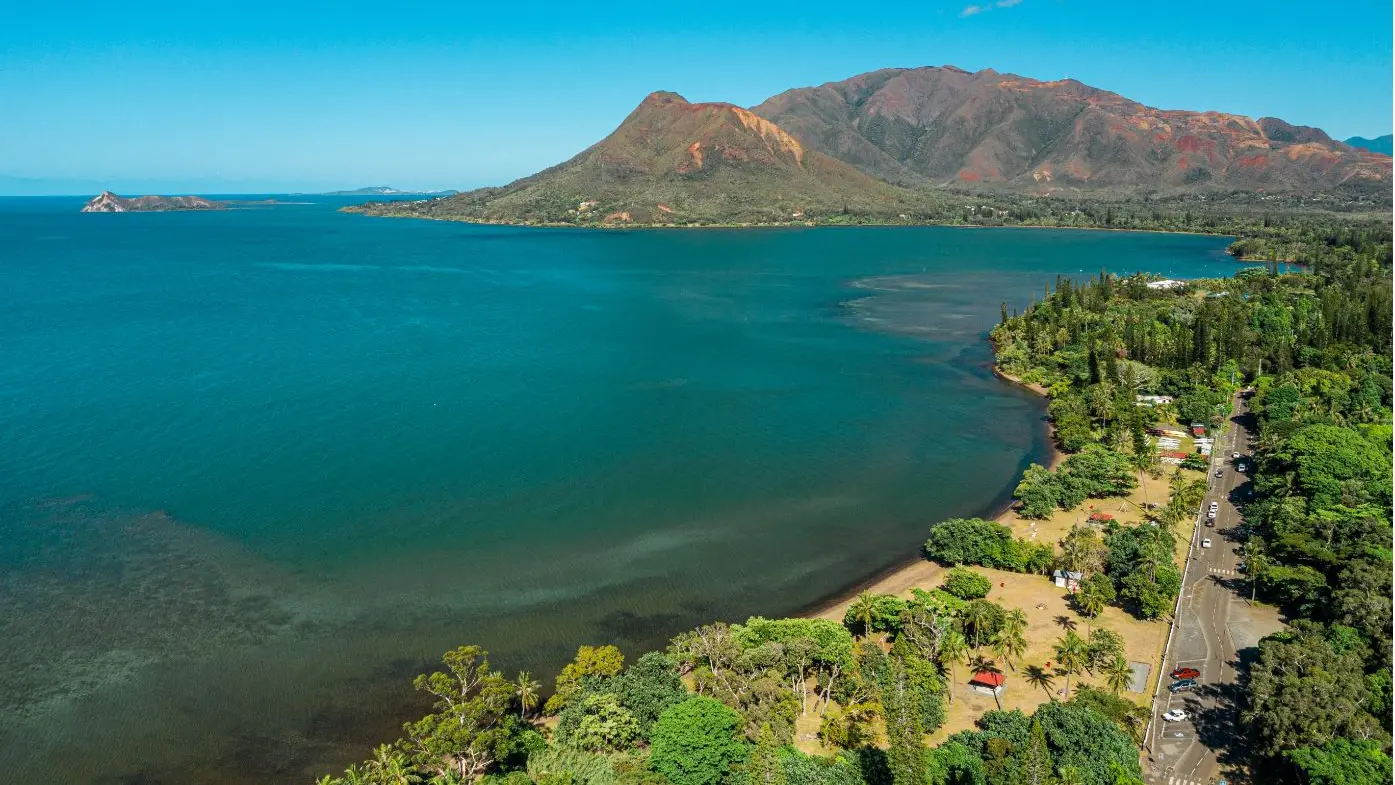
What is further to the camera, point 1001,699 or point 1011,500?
point 1011,500

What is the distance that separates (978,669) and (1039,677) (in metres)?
2.70

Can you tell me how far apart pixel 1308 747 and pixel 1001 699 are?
10.7 m

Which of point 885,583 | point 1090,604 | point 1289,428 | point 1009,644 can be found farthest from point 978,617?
point 1289,428

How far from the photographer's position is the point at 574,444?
66875 millimetres

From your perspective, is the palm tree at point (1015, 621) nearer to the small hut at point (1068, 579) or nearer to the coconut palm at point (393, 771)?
the small hut at point (1068, 579)

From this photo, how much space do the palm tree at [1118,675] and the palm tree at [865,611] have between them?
10.5 m

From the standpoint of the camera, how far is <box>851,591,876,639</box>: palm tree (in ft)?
130

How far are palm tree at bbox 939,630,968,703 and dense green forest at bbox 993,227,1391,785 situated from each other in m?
11.0

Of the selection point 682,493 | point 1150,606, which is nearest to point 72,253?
point 682,493

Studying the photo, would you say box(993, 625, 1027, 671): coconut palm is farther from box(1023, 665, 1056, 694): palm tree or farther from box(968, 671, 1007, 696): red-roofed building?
box(968, 671, 1007, 696): red-roofed building

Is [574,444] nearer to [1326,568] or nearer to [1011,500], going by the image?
[1011,500]

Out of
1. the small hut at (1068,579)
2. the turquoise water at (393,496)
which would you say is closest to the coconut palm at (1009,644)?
the small hut at (1068,579)

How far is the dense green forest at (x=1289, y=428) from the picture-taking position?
2995 centimetres

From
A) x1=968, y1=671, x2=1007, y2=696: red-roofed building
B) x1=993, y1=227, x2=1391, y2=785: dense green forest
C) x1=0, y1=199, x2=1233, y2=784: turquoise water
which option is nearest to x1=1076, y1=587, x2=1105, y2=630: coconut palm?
x1=993, y1=227, x2=1391, y2=785: dense green forest
